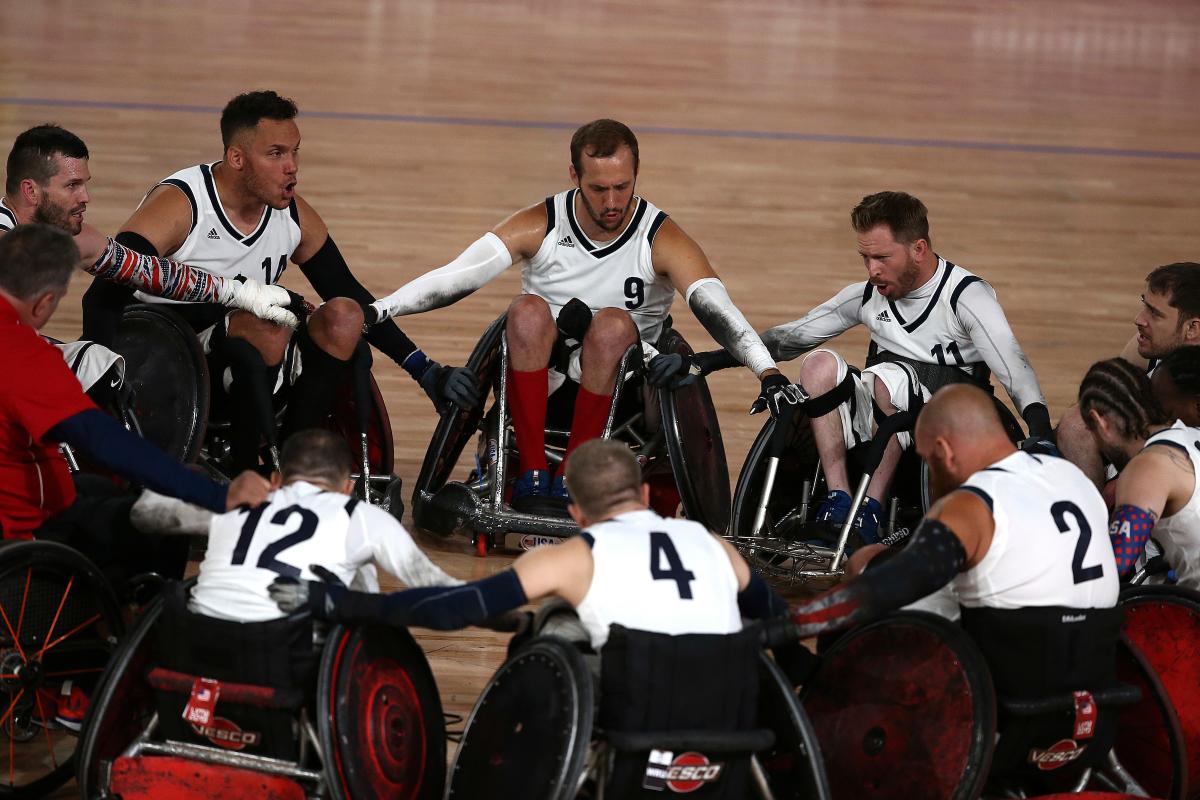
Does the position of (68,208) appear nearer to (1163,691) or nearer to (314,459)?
(314,459)

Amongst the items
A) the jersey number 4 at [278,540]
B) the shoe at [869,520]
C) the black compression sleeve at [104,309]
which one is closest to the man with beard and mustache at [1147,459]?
the shoe at [869,520]

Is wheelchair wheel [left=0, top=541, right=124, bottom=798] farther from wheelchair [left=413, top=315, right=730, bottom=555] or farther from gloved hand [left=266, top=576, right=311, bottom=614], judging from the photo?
wheelchair [left=413, top=315, right=730, bottom=555]

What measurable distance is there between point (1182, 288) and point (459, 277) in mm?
2341

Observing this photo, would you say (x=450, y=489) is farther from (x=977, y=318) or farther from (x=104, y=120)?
(x=104, y=120)

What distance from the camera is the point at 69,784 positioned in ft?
11.6

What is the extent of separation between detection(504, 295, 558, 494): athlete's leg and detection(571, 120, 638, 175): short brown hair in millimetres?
525

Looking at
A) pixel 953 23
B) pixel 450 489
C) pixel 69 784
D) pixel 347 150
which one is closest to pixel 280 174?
pixel 450 489

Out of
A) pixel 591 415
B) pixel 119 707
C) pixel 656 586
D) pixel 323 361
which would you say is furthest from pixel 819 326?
pixel 119 707

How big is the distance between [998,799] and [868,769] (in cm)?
31

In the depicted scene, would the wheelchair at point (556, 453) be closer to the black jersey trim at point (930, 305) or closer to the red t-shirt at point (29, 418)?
the black jersey trim at point (930, 305)

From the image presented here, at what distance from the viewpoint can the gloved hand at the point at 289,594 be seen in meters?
3.12

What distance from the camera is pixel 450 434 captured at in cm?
511

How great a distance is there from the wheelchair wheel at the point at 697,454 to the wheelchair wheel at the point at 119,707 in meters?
1.95

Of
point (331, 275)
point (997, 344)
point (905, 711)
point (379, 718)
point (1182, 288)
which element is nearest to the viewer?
point (379, 718)
